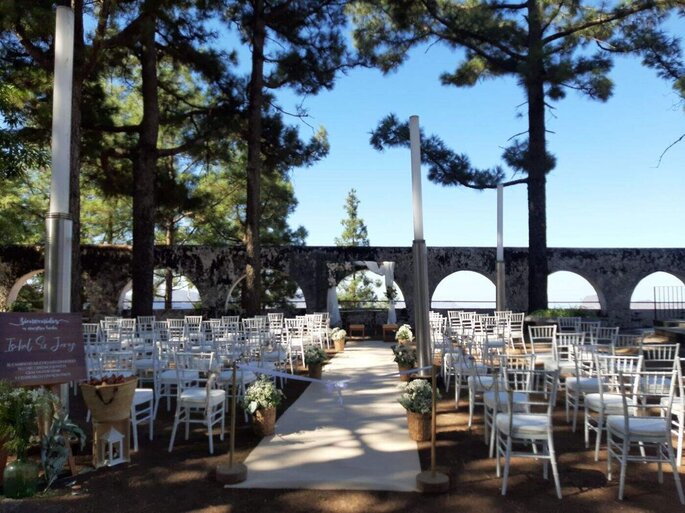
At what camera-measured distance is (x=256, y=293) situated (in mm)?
13133

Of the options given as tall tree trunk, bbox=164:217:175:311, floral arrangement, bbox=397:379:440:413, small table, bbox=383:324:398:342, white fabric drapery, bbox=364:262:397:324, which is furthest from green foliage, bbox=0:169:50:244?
floral arrangement, bbox=397:379:440:413

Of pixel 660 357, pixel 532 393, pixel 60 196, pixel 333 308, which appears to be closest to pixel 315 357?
pixel 532 393

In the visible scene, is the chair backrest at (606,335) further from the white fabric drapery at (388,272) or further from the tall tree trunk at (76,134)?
the tall tree trunk at (76,134)

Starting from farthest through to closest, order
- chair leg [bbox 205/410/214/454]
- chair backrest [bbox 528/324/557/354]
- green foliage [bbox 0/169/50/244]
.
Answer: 1. green foliage [bbox 0/169/50/244]
2. chair backrest [bbox 528/324/557/354]
3. chair leg [bbox 205/410/214/454]

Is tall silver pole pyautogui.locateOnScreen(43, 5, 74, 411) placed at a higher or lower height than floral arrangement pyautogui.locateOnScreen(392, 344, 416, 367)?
higher

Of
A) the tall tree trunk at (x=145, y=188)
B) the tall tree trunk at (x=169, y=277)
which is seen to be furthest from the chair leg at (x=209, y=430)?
the tall tree trunk at (x=169, y=277)

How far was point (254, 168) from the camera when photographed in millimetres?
13023

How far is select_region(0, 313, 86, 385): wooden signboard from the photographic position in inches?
146

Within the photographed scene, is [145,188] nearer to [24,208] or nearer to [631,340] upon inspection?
[24,208]

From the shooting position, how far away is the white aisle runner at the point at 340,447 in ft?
11.5

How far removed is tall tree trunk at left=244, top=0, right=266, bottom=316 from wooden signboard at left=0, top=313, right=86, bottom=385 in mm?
8748

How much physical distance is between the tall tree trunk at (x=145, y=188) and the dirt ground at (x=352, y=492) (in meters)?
8.85

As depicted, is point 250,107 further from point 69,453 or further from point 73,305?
point 69,453

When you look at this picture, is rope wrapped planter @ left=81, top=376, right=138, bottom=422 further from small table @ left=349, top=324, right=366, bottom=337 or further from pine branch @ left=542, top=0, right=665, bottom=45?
pine branch @ left=542, top=0, right=665, bottom=45
